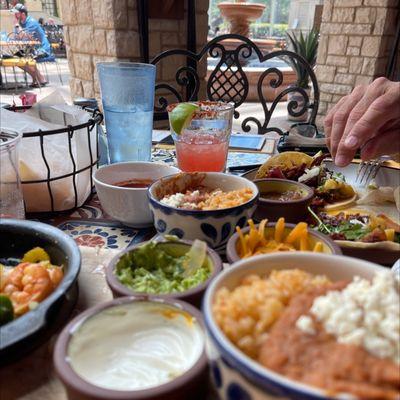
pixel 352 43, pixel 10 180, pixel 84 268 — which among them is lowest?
pixel 84 268

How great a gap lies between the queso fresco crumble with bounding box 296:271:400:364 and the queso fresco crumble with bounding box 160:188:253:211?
0.33 metres

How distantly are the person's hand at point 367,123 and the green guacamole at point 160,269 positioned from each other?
1.46 ft

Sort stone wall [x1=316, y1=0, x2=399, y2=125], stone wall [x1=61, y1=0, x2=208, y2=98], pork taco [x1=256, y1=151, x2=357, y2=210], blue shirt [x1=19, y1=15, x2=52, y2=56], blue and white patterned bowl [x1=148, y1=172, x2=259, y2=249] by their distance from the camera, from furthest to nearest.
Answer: blue shirt [x1=19, y1=15, x2=52, y2=56]
stone wall [x1=316, y1=0, x2=399, y2=125]
stone wall [x1=61, y1=0, x2=208, y2=98]
pork taco [x1=256, y1=151, x2=357, y2=210]
blue and white patterned bowl [x1=148, y1=172, x2=259, y2=249]

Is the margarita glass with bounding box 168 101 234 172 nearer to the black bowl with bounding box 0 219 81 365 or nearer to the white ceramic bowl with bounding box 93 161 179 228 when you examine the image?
the white ceramic bowl with bounding box 93 161 179 228

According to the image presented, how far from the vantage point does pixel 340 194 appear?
91cm

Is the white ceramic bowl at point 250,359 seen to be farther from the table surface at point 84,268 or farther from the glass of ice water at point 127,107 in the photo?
the glass of ice water at point 127,107

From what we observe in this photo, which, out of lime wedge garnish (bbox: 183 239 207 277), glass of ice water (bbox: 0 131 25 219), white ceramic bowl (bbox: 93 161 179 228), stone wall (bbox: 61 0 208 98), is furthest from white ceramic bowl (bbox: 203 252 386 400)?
stone wall (bbox: 61 0 208 98)

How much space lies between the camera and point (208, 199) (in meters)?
0.75

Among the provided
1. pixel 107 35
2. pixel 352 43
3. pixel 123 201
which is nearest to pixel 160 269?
pixel 123 201

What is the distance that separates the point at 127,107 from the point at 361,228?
65 centimetres

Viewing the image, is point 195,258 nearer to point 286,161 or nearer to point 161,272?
point 161,272

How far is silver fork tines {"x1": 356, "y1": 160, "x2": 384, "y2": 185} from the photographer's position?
101 cm

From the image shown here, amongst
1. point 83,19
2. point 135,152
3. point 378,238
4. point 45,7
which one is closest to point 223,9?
point 83,19

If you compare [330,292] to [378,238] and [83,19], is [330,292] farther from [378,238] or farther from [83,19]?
[83,19]
